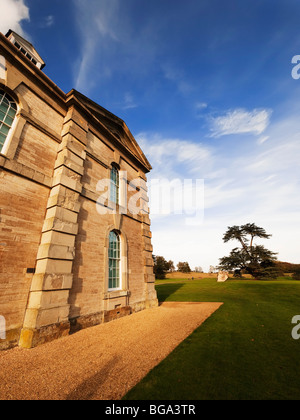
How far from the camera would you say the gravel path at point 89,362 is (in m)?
3.16

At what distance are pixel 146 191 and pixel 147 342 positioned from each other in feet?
34.1

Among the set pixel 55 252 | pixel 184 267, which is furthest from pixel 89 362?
pixel 184 267

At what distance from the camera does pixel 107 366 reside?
4020 mm

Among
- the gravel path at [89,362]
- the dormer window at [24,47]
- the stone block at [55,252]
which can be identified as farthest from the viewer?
the dormer window at [24,47]

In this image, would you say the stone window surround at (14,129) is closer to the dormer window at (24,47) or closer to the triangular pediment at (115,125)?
the triangular pediment at (115,125)

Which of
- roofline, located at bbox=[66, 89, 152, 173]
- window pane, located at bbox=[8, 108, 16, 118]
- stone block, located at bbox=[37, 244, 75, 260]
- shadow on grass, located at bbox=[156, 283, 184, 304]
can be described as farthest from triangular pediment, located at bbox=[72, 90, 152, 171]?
shadow on grass, located at bbox=[156, 283, 184, 304]

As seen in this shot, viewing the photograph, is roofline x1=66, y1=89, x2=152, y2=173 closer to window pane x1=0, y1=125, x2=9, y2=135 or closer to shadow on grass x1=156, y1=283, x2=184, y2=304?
window pane x1=0, y1=125, x2=9, y2=135

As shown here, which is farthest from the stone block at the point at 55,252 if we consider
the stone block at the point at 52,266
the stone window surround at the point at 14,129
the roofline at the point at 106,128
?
the roofline at the point at 106,128

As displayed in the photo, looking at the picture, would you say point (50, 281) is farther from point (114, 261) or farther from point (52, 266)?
point (114, 261)

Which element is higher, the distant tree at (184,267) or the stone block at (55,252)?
the distant tree at (184,267)

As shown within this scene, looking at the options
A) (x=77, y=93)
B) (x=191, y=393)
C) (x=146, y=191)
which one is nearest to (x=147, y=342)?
(x=191, y=393)

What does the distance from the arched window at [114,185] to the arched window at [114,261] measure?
2137mm

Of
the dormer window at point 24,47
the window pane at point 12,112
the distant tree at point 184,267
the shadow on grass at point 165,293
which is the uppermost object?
the dormer window at point 24,47

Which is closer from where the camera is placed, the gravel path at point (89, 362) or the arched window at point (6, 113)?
the gravel path at point (89, 362)
